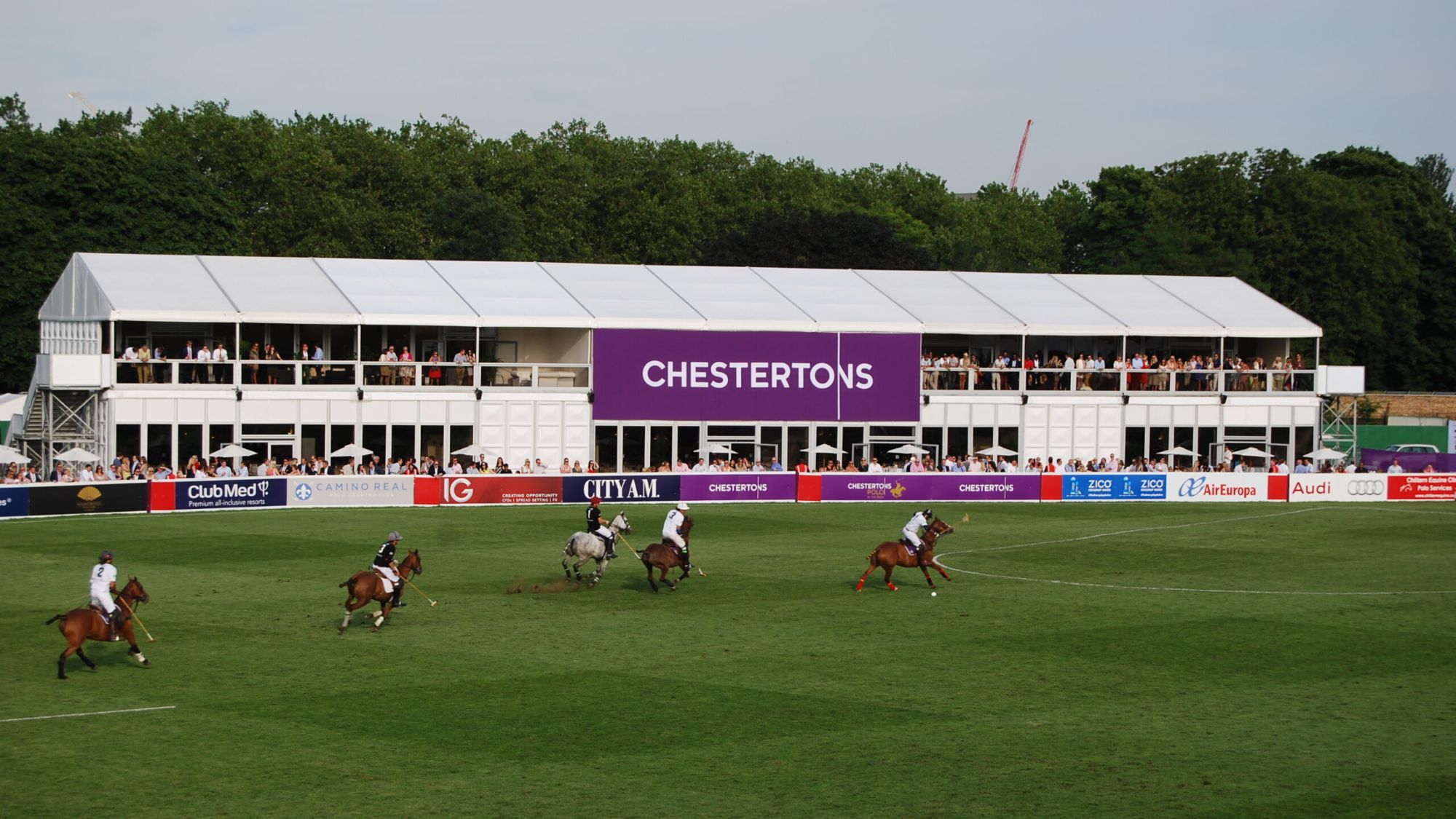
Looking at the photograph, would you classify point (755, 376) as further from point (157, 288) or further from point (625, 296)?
point (157, 288)

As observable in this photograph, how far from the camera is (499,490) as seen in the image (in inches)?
1834

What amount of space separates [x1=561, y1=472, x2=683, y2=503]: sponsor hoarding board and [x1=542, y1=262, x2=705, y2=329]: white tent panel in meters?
8.20

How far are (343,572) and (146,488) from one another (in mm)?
14503

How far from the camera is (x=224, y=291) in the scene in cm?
5184

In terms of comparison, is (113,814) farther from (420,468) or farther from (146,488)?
(420,468)

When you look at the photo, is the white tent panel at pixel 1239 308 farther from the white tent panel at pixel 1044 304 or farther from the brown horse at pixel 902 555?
the brown horse at pixel 902 555

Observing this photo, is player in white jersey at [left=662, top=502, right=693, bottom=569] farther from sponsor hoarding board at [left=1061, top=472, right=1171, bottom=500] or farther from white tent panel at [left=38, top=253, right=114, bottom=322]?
white tent panel at [left=38, top=253, right=114, bottom=322]

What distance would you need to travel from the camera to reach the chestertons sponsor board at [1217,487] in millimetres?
51844

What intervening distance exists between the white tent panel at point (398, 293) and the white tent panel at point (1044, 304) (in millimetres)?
21352

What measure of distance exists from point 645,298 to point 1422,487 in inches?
1119

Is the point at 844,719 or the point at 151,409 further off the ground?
the point at 151,409

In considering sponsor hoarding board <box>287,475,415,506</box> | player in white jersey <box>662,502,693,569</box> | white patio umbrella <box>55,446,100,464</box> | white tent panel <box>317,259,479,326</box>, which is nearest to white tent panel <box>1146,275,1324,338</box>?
white tent panel <box>317,259,479,326</box>

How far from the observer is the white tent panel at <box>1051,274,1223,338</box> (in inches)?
2372

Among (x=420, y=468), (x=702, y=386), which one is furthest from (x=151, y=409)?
(x=702, y=386)
